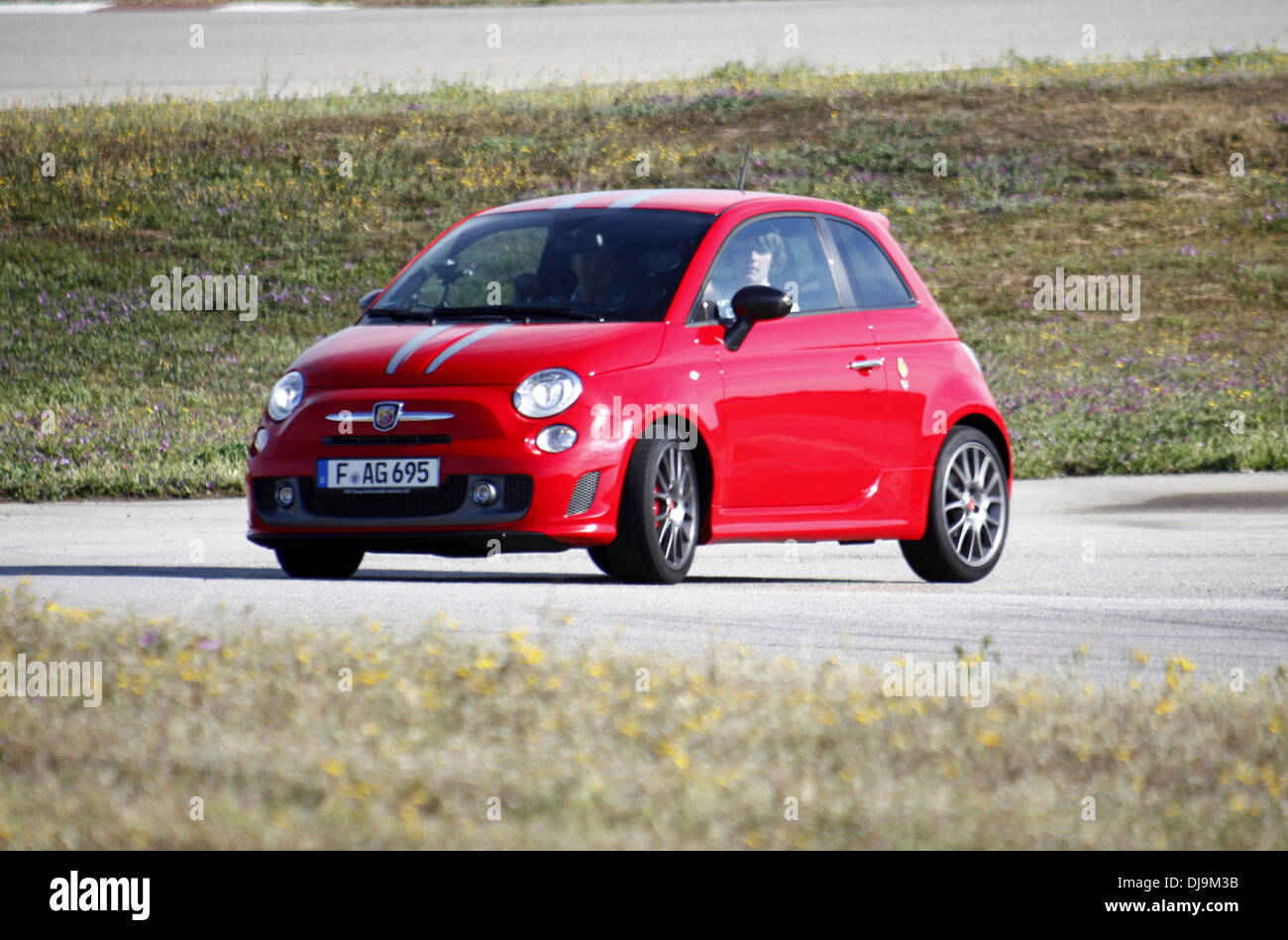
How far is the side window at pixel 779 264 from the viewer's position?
9.14 metres

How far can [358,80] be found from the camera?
130 feet

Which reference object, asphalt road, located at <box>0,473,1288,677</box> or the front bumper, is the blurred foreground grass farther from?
the front bumper

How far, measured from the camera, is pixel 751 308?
8.84 metres

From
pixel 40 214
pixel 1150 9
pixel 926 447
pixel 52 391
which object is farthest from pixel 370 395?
pixel 1150 9

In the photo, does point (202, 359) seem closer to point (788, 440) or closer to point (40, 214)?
point (40, 214)

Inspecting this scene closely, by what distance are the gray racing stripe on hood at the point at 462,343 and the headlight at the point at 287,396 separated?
0.61 meters

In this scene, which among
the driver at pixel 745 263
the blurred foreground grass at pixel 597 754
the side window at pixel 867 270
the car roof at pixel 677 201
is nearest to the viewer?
the blurred foreground grass at pixel 597 754

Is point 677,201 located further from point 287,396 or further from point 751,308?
point 287,396

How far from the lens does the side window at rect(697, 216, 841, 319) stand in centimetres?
914

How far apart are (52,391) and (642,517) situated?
15688 millimetres

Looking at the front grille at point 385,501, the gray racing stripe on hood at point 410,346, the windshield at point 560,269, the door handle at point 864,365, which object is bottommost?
the front grille at point 385,501
